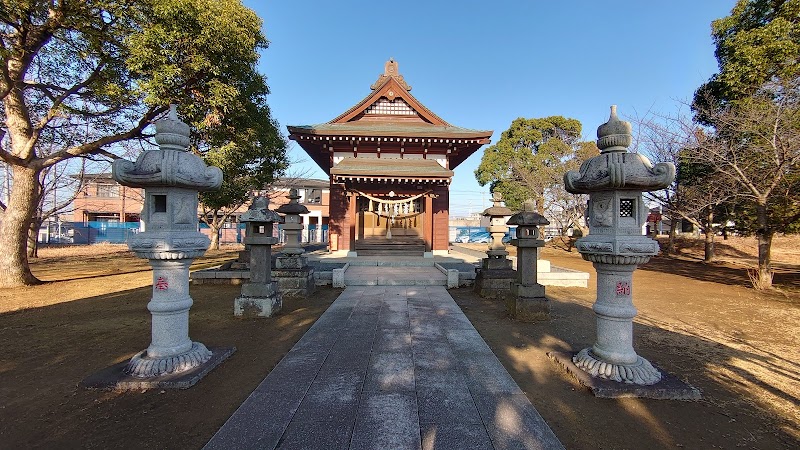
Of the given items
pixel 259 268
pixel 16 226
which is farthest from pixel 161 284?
pixel 16 226

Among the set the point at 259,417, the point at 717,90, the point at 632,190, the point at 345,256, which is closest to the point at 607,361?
the point at 632,190

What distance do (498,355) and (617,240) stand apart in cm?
222

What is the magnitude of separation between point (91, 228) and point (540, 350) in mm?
40829

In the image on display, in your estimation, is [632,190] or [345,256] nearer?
[632,190]

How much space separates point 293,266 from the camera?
8492 millimetres

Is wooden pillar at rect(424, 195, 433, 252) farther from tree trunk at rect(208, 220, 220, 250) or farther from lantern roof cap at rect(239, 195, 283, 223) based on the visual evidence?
tree trunk at rect(208, 220, 220, 250)

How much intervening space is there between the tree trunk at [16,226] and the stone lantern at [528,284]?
13.3 meters

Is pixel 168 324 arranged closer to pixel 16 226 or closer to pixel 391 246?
pixel 16 226

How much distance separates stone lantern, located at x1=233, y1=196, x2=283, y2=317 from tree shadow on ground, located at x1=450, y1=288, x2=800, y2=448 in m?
4.18

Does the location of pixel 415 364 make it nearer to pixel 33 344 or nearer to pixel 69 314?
pixel 33 344

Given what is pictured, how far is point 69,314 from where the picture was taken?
6508 mm

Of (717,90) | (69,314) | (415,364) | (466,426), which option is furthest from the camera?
(717,90)

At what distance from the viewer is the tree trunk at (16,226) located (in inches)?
356

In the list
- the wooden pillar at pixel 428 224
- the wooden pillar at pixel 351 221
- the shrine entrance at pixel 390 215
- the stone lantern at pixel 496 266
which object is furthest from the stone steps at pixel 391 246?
the stone lantern at pixel 496 266
